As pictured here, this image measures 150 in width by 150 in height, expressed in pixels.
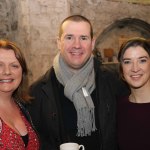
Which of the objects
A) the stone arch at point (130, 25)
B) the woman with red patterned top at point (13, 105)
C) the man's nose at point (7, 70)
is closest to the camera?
the woman with red patterned top at point (13, 105)

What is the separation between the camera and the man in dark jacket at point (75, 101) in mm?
2445

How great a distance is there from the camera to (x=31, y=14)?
16.5 feet

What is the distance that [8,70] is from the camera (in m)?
2.08

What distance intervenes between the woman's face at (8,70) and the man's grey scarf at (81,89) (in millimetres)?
531

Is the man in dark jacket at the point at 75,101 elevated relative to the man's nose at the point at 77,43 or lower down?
lower down

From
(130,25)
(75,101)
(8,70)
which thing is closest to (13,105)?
(8,70)

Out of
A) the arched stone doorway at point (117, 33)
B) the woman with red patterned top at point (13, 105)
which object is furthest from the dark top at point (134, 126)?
the arched stone doorway at point (117, 33)

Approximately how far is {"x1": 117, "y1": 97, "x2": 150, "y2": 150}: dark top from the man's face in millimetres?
533

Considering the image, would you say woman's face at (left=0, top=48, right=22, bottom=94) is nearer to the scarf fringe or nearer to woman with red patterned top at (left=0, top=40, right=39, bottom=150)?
woman with red patterned top at (left=0, top=40, right=39, bottom=150)

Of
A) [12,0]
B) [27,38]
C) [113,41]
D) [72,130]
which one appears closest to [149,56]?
[72,130]

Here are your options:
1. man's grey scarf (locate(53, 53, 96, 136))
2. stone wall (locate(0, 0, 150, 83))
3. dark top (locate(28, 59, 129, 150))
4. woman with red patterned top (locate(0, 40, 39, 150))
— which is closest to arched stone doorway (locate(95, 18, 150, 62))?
stone wall (locate(0, 0, 150, 83))

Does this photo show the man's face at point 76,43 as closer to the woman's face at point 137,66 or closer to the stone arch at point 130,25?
the woman's face at point 137,66

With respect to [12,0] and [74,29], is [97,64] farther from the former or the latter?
[12,0]

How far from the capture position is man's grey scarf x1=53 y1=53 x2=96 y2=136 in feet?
8.04
